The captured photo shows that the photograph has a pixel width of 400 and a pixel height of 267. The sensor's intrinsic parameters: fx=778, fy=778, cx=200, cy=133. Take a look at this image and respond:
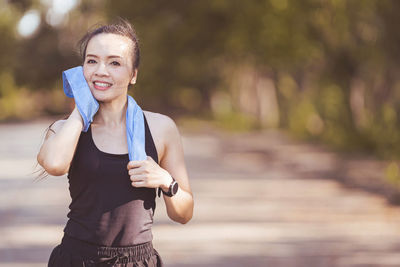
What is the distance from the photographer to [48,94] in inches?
2943

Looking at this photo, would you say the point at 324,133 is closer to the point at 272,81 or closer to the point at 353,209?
the point at 272,81

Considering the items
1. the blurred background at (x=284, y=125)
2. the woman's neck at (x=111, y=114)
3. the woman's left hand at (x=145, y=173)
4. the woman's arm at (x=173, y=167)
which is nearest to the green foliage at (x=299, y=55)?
the blurred background at (x=284, y=125)

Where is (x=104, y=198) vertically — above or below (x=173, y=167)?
below

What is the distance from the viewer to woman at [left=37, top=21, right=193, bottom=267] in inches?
109

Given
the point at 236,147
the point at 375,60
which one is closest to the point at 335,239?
the point at 375,60

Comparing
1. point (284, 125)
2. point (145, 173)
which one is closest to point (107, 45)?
point (145, 173)

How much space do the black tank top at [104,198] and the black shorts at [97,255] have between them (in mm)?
26

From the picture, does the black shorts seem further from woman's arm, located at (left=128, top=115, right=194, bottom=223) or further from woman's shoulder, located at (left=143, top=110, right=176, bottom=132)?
woman's shoulder, located at (left=143, top=110, right=176, bottom=132)

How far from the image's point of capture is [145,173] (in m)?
2.71

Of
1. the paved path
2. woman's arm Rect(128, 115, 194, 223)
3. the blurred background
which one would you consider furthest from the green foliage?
woman's arm Rect(128, 115, 194, 223)

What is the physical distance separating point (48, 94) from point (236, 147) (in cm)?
4778

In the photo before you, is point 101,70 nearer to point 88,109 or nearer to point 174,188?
point 88,109

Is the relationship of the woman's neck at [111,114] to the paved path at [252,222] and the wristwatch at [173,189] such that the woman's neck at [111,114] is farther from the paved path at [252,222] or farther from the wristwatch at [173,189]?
the paved path at [252,222]

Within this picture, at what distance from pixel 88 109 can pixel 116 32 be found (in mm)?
311
